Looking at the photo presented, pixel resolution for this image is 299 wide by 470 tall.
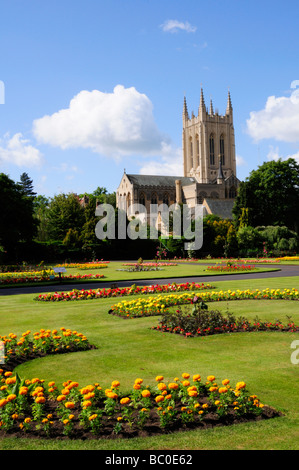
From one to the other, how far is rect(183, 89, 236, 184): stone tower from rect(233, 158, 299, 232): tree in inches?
1881

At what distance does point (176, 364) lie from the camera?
6941mm

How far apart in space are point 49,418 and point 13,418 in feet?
1.37

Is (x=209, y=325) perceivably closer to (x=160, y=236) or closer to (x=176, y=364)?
(x=176, y=364)

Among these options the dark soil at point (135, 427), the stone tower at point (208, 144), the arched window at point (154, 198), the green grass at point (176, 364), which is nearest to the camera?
the green grass at point (176, 364)

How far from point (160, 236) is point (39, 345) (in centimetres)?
4413

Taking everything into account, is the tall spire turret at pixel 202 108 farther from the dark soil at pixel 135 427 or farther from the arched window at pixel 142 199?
the dark soil at pixel 135 427

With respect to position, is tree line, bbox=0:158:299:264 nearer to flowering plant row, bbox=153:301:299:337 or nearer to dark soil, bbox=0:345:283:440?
flowering plant row, bbox=153:301:299:337

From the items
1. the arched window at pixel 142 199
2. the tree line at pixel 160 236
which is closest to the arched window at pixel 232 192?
the arched window at pixel 142 199

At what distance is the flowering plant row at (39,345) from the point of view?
752cm

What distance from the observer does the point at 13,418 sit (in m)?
4.77

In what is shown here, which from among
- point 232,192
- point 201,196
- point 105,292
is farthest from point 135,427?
point 232,192

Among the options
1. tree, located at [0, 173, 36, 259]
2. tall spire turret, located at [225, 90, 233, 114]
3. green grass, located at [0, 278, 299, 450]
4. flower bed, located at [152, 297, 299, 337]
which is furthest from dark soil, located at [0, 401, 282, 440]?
tall spire turret, located at [225, 90, 233, 114]

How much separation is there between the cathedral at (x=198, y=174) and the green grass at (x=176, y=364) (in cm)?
8409
